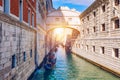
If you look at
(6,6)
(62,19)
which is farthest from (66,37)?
(6,6)

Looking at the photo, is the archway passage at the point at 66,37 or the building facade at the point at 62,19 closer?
the building facade at the point at 62,19

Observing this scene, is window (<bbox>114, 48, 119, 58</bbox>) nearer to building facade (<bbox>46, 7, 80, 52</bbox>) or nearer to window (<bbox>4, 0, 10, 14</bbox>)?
window (<bbox>4, 0, 10, 14</bbox>)

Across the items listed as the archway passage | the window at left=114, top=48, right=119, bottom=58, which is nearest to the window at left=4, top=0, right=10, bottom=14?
the window at left=114, top=48, right=119, bottom=58

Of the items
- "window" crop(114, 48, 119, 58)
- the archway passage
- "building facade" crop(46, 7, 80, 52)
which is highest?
"building facade" crop(46, 7, 80, 52)

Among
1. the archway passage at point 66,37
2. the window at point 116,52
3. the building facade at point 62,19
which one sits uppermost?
the building facade at point 62,19

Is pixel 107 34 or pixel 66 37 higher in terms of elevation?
pixel 66 37

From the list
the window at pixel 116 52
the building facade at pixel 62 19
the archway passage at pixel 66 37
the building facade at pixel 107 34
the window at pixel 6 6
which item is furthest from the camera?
the archway passage at pixel 66 37

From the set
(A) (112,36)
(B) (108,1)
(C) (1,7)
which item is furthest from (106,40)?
(C) (1,7)

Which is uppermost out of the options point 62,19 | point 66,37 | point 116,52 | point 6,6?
point 62,19

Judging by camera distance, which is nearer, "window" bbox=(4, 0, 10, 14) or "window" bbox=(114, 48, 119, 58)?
"window" bbox=(4, 0, 10, 14)

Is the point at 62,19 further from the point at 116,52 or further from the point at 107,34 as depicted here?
the point at 116,52

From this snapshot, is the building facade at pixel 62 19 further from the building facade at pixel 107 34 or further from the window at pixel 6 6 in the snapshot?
the window at pixel 6 6

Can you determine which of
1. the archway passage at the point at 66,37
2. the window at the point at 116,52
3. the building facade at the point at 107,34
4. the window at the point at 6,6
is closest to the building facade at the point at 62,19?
the archway passage at the point at 66,37

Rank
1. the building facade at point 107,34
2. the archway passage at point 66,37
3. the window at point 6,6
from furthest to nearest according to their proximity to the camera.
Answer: the archway passage at point 66,37 → the building facade at point 107,34 → the window at point 6,6
